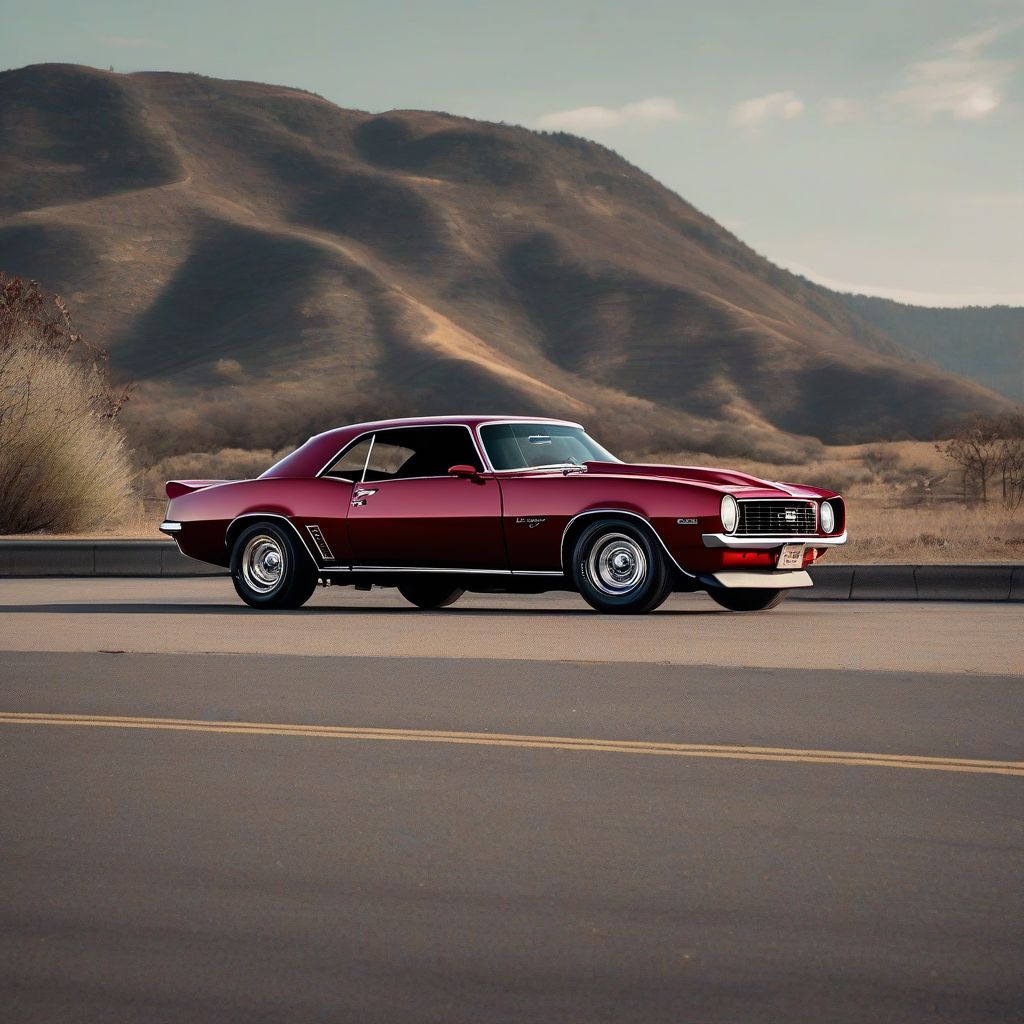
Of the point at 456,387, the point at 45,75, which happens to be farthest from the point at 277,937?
the point at 45,75

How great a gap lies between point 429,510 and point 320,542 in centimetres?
123

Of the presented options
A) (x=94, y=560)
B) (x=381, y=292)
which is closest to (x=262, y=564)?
(x=94, y=560)

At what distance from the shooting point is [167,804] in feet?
23.9

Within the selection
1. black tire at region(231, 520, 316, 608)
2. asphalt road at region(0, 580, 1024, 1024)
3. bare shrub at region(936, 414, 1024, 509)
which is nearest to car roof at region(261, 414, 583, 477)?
black tire at region(231, 520, 316, 608)

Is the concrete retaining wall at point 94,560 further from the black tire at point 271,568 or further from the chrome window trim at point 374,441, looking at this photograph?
the chrome window trim at point 374,441

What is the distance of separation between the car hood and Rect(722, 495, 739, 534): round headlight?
8 centimetres

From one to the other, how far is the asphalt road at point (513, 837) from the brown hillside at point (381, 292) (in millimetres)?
68743

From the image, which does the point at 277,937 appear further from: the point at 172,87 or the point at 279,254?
the point at 172,87

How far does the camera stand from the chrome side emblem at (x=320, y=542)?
16.8m

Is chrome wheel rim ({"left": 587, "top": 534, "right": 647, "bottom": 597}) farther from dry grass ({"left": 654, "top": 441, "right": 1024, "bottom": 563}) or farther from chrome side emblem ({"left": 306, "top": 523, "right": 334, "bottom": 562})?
dry grass ({"left": 654, "top": 441, "right": 1024, "bottom": 563})

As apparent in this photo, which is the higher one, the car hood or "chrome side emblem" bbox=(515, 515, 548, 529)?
the car hood

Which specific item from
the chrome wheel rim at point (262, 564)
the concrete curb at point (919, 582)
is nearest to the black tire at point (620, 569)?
the chrome wheel rim at point (262, 564)

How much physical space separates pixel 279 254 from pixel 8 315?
10637cm

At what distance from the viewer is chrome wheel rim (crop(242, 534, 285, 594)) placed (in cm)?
1711
